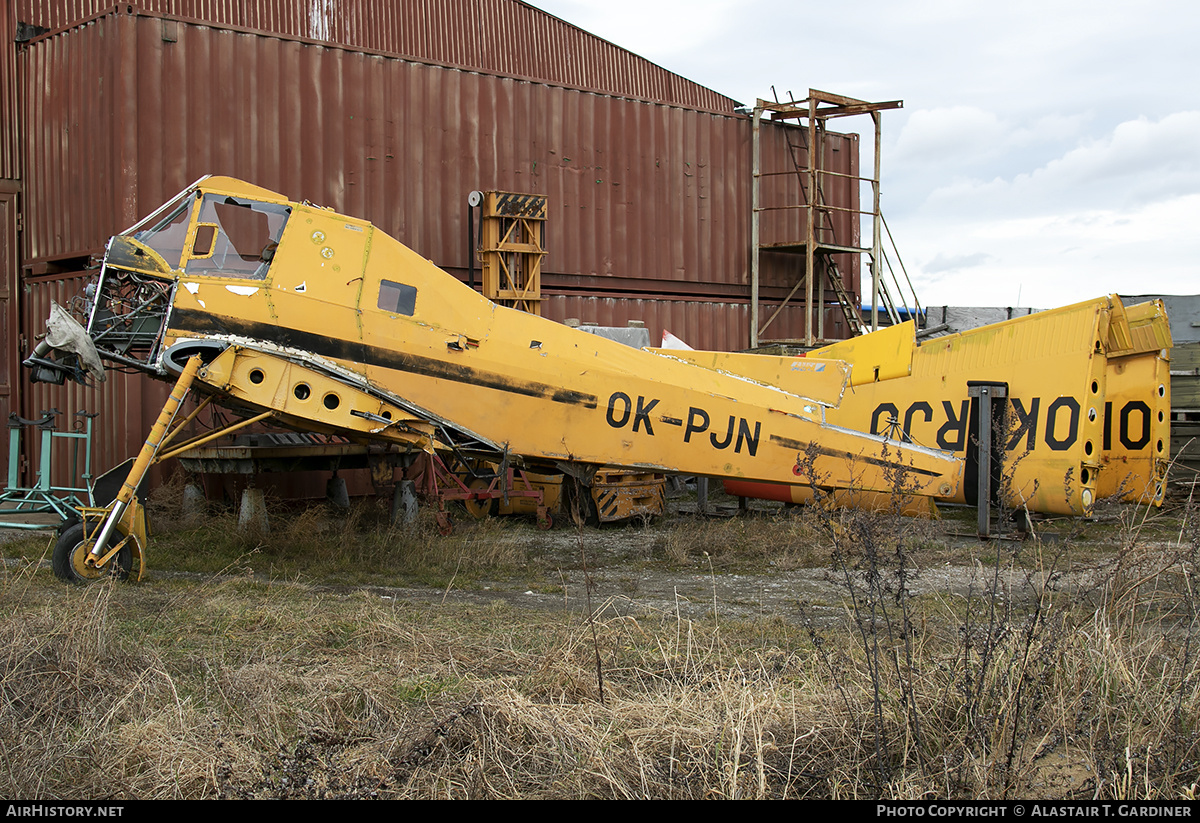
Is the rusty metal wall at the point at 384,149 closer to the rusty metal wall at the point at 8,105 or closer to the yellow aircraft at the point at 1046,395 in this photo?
the rusty metal wall at the point at 8,105

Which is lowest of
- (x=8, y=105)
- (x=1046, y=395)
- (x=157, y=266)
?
(x=1046, y=395)

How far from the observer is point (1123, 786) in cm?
308

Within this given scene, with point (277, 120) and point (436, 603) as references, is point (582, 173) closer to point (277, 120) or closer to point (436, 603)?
point (277, 120)

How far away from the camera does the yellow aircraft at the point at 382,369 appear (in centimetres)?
741

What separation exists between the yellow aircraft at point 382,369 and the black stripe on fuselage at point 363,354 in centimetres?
1

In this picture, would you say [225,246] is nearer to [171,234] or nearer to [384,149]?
[171,234]

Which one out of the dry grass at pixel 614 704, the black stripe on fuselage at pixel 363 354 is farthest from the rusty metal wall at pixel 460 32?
the dry grass at pixel 614 704

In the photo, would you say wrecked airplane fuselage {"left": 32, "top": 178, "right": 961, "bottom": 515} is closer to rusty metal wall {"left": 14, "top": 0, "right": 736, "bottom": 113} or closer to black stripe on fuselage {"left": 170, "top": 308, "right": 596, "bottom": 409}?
black stripe on fuselage {"left": 170, "top": 308, "right": 596, "bottom": 409}

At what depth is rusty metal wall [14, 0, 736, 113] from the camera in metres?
16.0

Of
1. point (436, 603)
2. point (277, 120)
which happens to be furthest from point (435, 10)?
point (436, 603)

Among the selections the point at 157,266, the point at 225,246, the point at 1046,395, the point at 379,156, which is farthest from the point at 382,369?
the point at 1046,395

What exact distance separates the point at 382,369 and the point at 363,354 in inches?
8.1

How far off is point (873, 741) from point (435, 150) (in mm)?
11949

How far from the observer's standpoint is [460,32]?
19.7 metres
